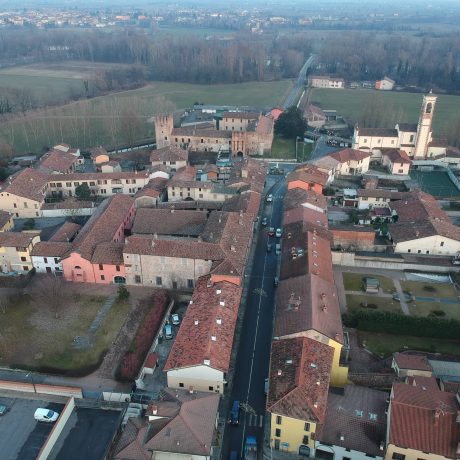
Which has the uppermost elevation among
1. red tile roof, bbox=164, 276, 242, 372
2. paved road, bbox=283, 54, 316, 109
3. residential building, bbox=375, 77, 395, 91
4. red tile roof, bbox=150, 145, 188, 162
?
red tile roof, bbox=164, 276, 242, 372

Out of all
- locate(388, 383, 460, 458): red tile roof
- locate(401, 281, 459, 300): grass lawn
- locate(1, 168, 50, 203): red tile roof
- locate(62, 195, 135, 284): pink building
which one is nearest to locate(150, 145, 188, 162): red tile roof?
locate(1, 168, 50, 203): red tile roof

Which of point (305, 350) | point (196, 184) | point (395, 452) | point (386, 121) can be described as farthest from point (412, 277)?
point (386, 121)

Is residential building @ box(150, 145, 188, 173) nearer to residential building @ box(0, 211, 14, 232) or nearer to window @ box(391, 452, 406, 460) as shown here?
residential building @ box(0, 211, 14, 232)

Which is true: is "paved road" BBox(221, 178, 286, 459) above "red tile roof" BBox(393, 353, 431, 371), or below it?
below

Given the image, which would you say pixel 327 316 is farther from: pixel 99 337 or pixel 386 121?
pixel 386 121

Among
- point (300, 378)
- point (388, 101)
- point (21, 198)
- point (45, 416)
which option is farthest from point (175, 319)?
point (388, 101)

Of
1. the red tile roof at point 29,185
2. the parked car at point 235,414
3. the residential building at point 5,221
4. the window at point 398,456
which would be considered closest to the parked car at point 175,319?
the parked car at point 235,414

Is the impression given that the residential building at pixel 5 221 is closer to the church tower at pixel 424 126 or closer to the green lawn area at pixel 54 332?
the green lawn area at pixel 54 332

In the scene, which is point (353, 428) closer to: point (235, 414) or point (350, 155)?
point (235, 414)
